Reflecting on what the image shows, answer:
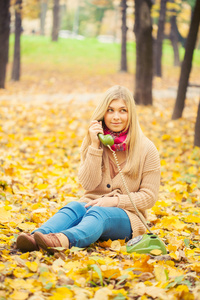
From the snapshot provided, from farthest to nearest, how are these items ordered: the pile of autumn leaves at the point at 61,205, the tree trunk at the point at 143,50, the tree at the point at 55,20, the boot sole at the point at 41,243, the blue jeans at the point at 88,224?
the tree at the point at 55,20 < the tree trunk at the point at 143,50 < the blue jeans at the point at 88,224 < the boot sole at the point at 41,243 < the pile of autumn leaves at the point at 61,205

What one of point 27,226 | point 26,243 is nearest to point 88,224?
point 26,243

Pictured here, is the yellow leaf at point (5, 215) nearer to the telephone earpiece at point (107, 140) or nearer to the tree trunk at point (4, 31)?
the telephone earpiece at point (107, 140)

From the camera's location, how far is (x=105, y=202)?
3.04m

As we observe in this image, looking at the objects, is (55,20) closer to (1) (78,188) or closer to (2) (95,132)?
(1) (78,188)

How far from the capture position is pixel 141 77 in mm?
10602

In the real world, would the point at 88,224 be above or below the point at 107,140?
below

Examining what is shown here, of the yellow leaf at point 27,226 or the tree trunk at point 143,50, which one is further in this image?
the tree trunk at point 143,50

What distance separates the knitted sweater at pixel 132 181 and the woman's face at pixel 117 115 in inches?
8.9

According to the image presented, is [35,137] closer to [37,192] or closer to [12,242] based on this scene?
[37,192]

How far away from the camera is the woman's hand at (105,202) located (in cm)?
304

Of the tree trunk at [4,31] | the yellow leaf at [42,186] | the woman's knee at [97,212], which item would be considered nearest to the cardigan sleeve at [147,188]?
the woman's knee at [97,212]

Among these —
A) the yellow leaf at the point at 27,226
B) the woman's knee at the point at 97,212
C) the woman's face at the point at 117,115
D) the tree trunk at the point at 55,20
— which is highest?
the tree trunk at the point at 55,20

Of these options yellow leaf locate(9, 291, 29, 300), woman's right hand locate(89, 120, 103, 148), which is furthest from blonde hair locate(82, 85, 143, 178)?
yellow leaf locate(9, 291, 29, 300)

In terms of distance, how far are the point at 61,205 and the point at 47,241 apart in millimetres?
1468
